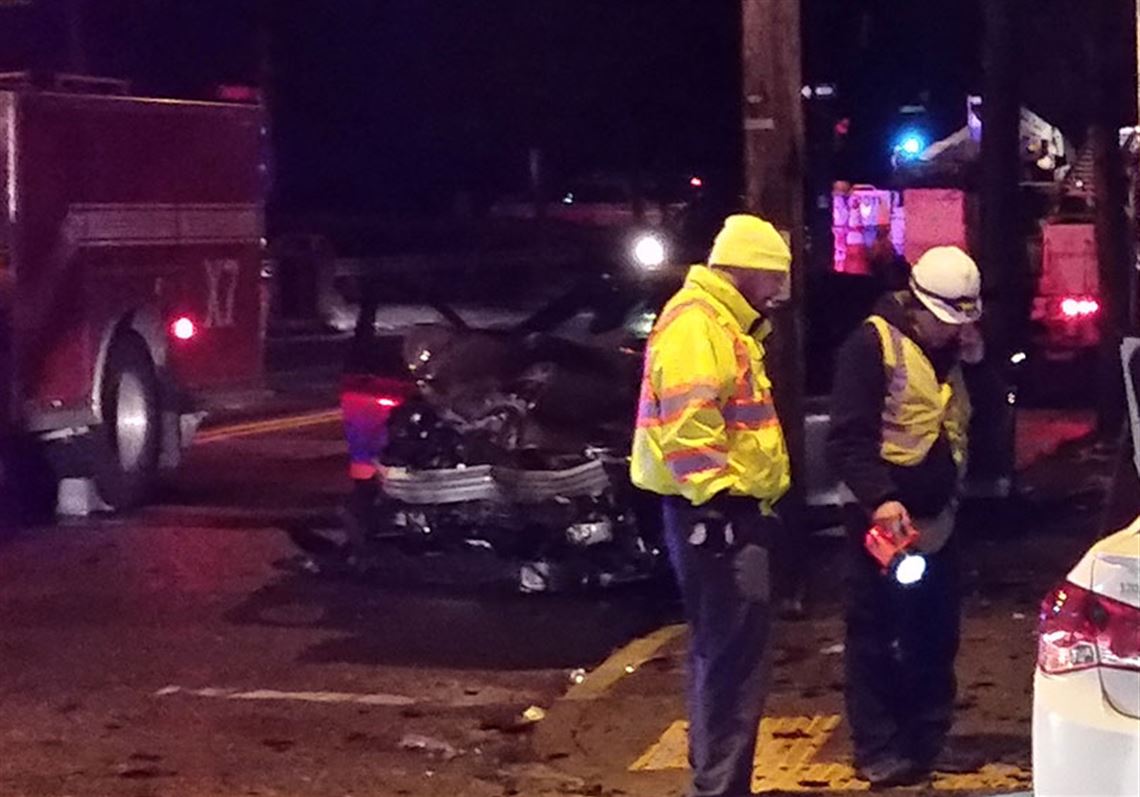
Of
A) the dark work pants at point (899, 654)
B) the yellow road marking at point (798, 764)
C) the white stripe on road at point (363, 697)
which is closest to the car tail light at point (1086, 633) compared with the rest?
the dark work pants at point (899, 654)

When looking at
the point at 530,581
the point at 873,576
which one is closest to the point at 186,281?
the point at 530,581


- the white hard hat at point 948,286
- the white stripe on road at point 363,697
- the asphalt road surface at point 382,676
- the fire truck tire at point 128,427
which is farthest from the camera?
the fire truck tire at point 128,427

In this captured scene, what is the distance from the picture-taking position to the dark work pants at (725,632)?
6.93 m

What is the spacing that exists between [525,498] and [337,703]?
1.82m

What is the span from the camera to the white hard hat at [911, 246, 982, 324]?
7.16 metres

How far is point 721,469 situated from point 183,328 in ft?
31.1

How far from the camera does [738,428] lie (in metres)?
6.94

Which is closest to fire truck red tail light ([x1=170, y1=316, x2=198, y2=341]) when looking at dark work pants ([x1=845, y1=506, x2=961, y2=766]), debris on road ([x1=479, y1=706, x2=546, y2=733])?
debris on road ([x1=479, y1=706, x2=546, y2=733])

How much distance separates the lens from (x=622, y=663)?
9883 millimetres

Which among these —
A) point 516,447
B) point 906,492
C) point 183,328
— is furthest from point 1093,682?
point 183,328

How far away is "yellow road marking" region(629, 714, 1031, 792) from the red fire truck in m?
6.40

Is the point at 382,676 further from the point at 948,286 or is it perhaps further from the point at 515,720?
the point at 948,286

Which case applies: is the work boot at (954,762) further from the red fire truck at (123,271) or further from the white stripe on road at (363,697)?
the red fire truck at (123,271)

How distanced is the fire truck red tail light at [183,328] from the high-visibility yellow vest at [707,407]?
9.06m
